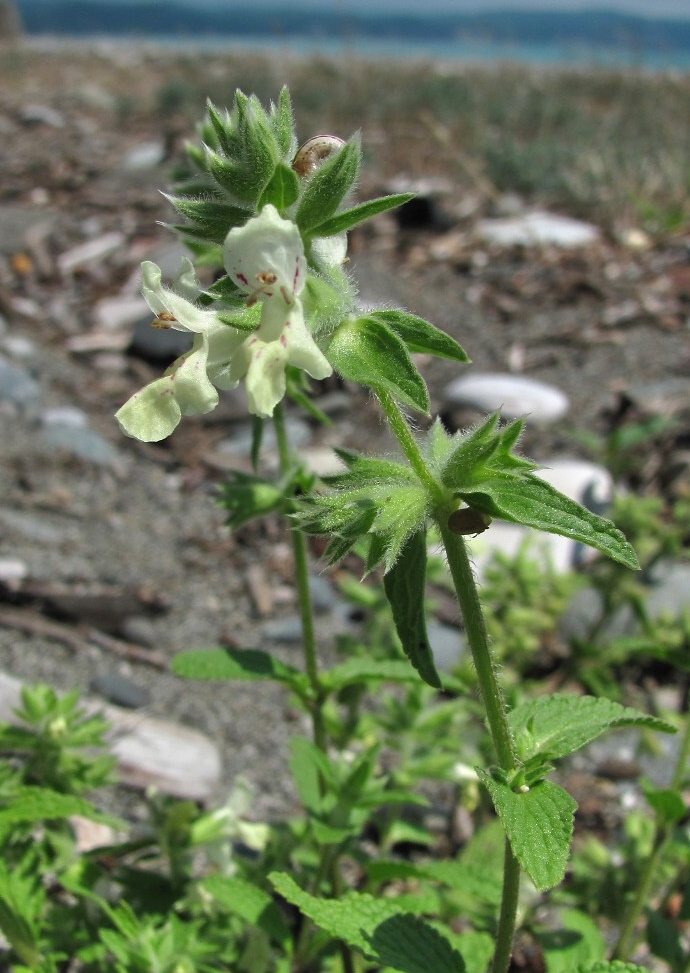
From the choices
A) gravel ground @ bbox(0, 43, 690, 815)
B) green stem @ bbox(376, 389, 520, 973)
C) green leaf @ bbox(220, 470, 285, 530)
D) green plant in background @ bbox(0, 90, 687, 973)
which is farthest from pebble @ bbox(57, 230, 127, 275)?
green stem @ bbox(376, 389, 520, 973)

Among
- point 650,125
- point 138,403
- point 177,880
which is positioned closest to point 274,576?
point 177,880

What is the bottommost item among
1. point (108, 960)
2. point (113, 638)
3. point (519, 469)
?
point (113, 638)

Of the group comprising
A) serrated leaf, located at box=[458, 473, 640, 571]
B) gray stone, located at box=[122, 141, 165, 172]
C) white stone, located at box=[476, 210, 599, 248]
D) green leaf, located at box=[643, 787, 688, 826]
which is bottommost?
gray stone, located at box=[122, 141, 165, 172]

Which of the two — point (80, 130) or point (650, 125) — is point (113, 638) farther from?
point (650, 125)

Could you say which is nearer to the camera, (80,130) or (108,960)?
(108,960)

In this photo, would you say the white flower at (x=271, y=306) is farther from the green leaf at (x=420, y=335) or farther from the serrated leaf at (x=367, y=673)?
the serrated leaf at (x=367, y=673)

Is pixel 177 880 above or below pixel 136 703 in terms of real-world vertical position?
above

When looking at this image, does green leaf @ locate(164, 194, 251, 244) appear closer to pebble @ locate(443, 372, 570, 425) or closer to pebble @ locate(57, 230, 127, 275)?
pebble @ locate(443, 372, 570, 425)
